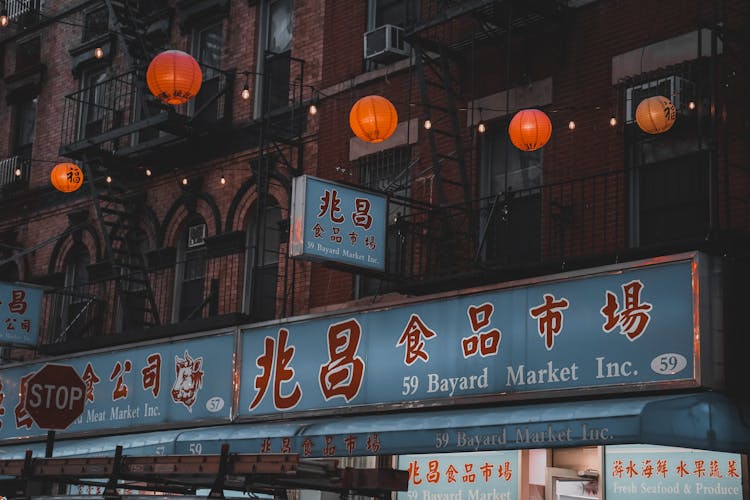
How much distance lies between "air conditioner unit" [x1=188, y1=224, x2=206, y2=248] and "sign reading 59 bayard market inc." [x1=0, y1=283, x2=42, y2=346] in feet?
10.9

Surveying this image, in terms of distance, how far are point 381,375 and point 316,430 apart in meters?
1.11

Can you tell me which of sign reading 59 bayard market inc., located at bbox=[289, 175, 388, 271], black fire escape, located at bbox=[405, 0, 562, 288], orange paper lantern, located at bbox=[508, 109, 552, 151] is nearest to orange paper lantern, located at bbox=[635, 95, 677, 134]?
orange paper lantern, located at bbox=[508, 109, 552, 151]

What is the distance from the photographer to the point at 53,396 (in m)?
13.0

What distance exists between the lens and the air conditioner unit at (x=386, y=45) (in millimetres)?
17625

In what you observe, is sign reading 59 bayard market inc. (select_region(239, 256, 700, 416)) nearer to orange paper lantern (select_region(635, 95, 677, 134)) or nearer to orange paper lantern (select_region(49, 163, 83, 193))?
orange paper lantern (select_region(635, 95, 677, 134))

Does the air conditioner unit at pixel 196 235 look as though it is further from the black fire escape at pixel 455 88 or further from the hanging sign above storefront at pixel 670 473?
the hanging sign above storefront at pixel 670 473

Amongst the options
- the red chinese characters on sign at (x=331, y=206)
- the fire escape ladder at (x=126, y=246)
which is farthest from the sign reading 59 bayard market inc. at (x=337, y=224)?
the fire escape ladder at (x=126, y=246)

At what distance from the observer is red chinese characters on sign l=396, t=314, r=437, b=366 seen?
15516 mm

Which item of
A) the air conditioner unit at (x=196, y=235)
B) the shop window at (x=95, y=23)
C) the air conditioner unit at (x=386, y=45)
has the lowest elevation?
the air conditioner unit at (x=196, y=235)

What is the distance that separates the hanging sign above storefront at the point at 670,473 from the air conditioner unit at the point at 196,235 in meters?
9.00

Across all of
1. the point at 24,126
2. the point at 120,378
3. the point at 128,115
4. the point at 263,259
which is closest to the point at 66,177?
the point at 128,115

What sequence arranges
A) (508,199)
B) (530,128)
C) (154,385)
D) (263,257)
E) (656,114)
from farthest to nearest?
(154,385) < (263,257) < (508,199) < (530,128) < (656,114)

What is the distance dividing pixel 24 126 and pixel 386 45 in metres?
11.2

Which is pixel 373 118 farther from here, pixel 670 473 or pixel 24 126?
pixel 24 126
